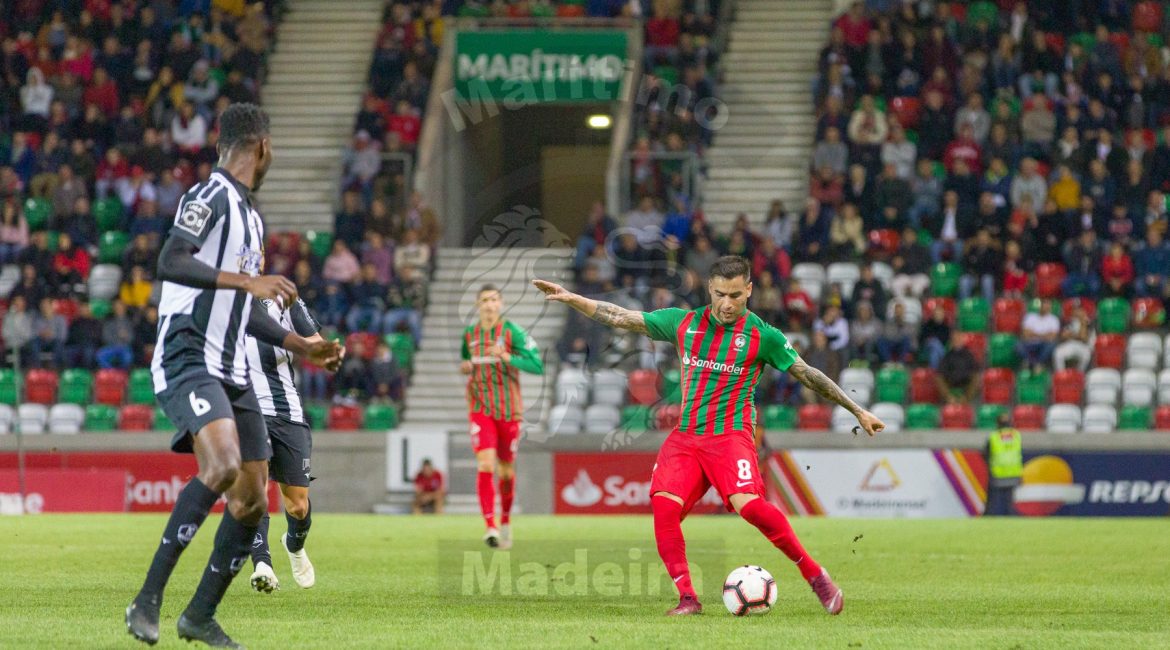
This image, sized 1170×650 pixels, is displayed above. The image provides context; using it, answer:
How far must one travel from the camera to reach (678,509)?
29.2 feet

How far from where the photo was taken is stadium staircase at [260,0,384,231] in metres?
28.2

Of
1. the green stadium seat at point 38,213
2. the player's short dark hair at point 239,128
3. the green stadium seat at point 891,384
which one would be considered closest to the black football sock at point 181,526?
the player's short dark hair at point 239,128

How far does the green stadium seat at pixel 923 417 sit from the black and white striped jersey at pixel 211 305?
1636 cm

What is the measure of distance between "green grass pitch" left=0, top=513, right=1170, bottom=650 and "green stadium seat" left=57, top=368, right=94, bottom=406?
6797mm

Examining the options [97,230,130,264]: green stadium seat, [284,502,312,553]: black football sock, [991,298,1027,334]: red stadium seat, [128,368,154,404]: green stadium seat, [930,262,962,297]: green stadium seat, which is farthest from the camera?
[97,230,130,264]: green stadium seat

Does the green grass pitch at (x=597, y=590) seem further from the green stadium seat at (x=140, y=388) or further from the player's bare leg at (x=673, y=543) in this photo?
the green stadium seat at (x=140, y=388)

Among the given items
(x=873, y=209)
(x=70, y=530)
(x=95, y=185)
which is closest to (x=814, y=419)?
(x=873, y=209)

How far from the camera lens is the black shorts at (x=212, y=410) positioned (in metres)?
6.93

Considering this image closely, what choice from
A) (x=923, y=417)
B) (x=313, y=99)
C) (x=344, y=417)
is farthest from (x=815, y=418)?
(x=313, y=99)

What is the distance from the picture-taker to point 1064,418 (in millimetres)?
22062

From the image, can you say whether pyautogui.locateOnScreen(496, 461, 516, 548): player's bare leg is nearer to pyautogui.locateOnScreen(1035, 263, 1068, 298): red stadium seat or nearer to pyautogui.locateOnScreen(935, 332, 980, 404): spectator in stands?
pyautogui.locateOnScreen(935, 332, 980, 404): spectator in stands

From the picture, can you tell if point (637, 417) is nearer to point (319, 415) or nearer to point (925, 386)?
point (925, 386)

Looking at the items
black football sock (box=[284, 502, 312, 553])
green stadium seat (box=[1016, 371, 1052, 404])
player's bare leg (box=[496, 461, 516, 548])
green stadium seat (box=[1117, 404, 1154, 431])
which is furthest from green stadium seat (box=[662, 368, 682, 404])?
black football sock (box=[284, 502, 312, 553])

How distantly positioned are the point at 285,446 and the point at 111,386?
14995 mm
